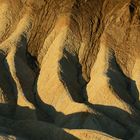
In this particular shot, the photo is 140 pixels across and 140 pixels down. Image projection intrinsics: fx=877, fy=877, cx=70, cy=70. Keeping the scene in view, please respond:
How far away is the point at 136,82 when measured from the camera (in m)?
59.8

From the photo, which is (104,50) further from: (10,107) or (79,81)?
(10,107)

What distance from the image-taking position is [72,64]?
201 feet

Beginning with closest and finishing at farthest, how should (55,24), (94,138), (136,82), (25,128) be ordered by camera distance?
1. (94,138)
2. (25,128)
3. (136,82)
4. (55,24)

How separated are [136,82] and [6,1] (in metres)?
12.5

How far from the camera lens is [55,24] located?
6406 cm

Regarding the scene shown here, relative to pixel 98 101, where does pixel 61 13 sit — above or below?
above

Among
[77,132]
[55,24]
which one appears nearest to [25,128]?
[77,132]

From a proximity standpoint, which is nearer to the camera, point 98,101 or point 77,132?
point 77,132

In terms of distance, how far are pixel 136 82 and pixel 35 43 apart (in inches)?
323

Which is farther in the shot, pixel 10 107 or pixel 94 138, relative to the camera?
pixel 10 107

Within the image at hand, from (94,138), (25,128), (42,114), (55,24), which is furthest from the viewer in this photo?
(55,24)

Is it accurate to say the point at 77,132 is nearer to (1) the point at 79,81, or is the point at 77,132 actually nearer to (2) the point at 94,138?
(2) the point at 94,138

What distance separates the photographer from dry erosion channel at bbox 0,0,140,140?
5509 centimetres

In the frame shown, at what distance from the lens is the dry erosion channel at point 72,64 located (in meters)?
55.1
